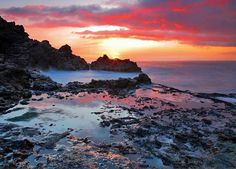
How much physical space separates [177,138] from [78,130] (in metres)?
8.83

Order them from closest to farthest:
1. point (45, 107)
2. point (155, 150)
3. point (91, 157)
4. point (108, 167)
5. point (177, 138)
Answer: point (108, 167), point (91, 157), point (155, 150), point (177, 138), point (45, 107)

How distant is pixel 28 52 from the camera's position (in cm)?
7088

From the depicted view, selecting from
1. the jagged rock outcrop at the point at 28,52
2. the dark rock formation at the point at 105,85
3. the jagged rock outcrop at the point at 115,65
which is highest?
the jagged rock outcrop at the point at 28,52

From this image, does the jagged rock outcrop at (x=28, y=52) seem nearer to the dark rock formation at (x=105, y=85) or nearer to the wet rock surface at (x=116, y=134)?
the dark rock formation at (x=105, y=85)

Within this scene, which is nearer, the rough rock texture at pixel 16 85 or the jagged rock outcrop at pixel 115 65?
the rough rock texture at pixel 16 85

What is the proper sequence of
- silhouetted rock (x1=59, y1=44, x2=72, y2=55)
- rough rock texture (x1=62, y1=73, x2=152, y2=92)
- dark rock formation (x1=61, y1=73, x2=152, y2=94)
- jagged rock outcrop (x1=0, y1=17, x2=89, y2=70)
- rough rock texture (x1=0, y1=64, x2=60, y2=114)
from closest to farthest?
1. rough rock texture (x1=0, y1=64, x2=60, y2=114)
2. dark rock formation (x1=61, y1=73, x2=152, y2=94)
3. rough rock texture (x1=62, y1=73, x2=152, y2=92)
4. jagged rock outcrop (x1=0, y1=17, x2=89, y2=70)
5. silhouetted rock (x1=59, y1=44, x2=72, y2=55)

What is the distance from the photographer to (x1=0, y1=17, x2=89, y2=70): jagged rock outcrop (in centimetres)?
6862

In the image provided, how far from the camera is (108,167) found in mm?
20844

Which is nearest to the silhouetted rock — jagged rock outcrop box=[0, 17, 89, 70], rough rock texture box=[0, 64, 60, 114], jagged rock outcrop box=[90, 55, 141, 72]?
jagged rock outcrop box=[0, 17, 89, 70]

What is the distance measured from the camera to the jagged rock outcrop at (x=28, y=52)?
6862 centimetres

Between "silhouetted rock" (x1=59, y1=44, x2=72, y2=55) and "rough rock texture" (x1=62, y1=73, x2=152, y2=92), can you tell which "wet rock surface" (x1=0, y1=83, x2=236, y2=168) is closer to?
"rough rock texture" (x1=62, y1=73, x2=152, y2=92)

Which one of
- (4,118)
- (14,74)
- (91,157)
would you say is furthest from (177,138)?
(14,74)

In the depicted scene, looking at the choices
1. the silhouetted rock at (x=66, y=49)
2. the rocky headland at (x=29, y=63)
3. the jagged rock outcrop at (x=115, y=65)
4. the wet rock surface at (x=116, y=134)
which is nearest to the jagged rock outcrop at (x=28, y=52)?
the rocky headland at (x=29, y=63)

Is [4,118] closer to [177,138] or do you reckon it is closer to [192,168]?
[177,138]
